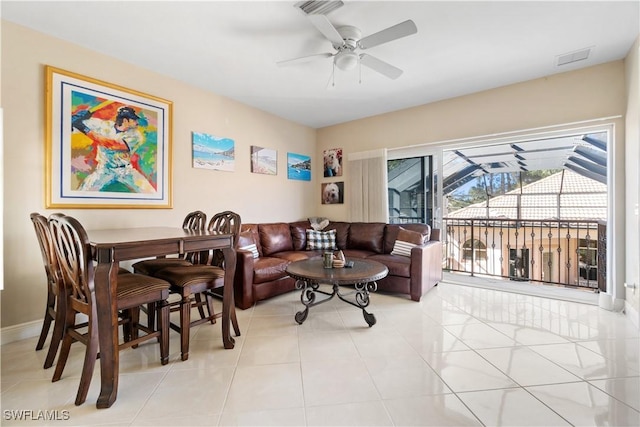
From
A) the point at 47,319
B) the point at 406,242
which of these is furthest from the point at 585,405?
the point at 47,319

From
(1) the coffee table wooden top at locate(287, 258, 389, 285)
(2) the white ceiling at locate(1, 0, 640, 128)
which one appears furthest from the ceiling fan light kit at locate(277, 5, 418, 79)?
(1) the coffee table wooden top at locate(287, 258, 389, 285)

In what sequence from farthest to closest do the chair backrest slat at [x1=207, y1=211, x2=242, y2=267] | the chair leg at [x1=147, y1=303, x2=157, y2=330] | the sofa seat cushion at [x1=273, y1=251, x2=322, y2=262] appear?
the sofa seat cushion at [x1=273, y1=251, x2=322, y2=262]
the chair backrest slat at [x1=207, y1=211, x2=242, y2=267]
the chair leg at [x1=147, y1=303, x2=157, y2=330]

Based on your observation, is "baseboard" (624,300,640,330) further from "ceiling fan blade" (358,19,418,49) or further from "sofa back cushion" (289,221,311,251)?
"sofa back cushion" (289,221,311,251)

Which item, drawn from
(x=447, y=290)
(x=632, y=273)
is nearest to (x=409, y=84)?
(x=447, y=290)

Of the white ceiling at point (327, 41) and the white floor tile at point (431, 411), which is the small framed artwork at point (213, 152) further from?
the white floor tile at point (431, 411)

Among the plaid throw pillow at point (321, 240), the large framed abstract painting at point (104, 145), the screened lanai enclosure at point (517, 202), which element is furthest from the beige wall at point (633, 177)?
the large framed abstract painting at point (104, 145)

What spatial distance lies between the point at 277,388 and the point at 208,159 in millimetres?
2828

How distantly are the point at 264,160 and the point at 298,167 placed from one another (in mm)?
764

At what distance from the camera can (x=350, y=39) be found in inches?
89.9

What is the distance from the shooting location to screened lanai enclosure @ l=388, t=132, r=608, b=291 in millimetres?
4133

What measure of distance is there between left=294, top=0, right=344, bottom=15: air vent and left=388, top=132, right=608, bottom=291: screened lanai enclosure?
2.73 m

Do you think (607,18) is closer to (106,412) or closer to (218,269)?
(218,269)

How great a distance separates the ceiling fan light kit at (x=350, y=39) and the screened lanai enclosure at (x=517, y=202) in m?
2.19

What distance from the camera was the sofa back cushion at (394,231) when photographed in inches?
153
